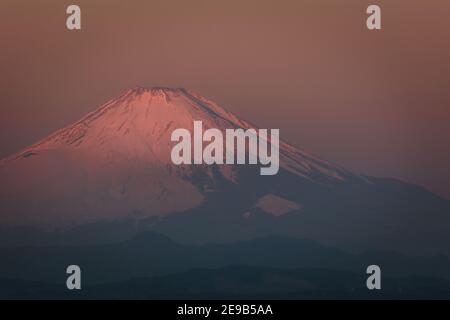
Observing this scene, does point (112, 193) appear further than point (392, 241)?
Yes

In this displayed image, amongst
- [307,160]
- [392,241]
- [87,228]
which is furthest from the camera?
[307,160]

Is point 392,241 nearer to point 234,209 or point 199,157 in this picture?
point 234,209

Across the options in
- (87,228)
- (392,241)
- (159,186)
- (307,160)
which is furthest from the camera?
(159,186)

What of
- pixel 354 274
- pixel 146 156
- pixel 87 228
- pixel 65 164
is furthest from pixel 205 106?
pixel 354 274

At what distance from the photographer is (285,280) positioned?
1800cm

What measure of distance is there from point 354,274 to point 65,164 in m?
7.45

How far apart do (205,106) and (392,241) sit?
251 inches

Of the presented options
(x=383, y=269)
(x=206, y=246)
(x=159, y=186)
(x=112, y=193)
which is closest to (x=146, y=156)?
(x=159, y=186)

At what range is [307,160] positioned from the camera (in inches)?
783

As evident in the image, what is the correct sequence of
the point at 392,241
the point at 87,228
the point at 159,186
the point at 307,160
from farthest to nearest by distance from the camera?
the point at 159,186 → the point at 307,160 → the point at 87,228 → the point at 392,241

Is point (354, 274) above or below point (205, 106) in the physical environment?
below

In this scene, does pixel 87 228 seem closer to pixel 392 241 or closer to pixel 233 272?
pixel 233 272

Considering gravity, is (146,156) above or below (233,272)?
above

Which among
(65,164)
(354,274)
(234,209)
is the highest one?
(65,164)
